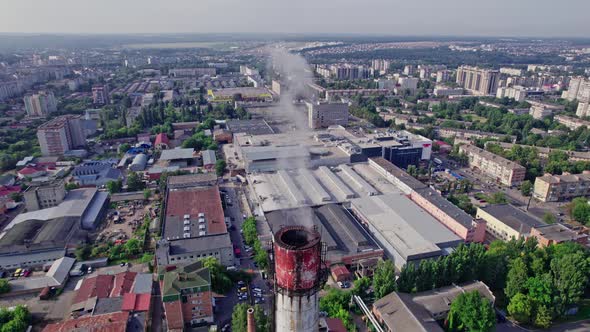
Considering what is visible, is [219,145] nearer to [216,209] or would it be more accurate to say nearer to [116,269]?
[216,209]

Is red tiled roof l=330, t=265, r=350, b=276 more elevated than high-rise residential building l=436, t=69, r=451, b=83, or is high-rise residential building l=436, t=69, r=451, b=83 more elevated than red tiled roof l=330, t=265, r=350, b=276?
high-rise residential building l=436, t=69, r=451, b=83

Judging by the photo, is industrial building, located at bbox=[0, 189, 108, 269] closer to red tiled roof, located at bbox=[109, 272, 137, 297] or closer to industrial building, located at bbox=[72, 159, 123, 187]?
industrial building, located at bbox=[72, 159, 123, 187]

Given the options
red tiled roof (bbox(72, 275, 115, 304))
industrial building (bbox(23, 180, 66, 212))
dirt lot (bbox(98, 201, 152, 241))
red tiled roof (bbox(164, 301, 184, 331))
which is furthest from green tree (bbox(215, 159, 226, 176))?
red tiled roof (bbox(164, 301, 184, 331))

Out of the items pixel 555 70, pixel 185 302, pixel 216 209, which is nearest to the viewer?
pixel 185 302

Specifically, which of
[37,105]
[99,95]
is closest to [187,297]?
[37,105]

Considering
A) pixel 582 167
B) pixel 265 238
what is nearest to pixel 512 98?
pixel 582 167

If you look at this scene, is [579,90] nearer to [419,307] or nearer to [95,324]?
[419,307]
